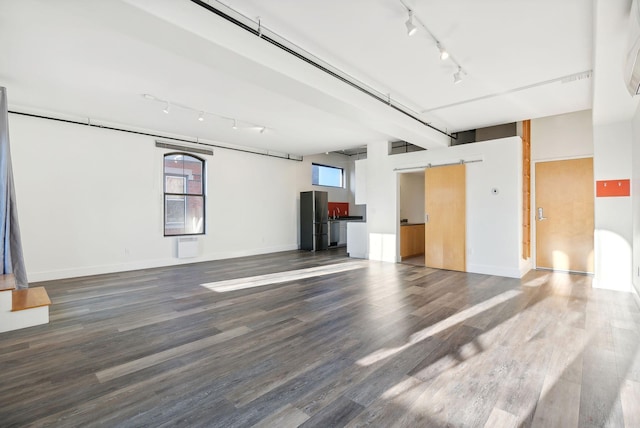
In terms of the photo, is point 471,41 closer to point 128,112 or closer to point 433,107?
point 433,107

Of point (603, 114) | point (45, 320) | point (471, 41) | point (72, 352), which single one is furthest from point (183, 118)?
point (603, 114)

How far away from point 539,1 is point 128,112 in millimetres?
5684

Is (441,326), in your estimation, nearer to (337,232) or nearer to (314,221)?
(314,221)

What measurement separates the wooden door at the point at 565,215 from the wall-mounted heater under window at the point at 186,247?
7211mm

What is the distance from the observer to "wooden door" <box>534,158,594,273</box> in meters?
5.62

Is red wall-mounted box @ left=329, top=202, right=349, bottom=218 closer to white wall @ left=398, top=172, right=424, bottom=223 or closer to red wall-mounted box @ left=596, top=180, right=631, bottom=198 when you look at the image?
white wall @ left=398, top=172, right=424, bottom=223

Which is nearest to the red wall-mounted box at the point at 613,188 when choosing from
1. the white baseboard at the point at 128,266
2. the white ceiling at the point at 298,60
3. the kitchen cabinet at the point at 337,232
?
the white ceiling at the point at 298,60

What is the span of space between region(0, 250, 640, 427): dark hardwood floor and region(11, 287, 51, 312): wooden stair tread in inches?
9.7

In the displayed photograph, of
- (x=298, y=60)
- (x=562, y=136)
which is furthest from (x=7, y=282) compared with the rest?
(x=562, y=136)

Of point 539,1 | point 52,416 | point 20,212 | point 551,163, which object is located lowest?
point 52,416

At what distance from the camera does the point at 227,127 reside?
6.25m

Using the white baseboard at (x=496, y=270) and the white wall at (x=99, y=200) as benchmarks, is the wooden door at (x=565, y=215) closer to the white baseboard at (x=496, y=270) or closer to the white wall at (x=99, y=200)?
the white baseboard at (x=496, y=270)

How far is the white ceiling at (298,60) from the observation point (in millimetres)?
2484

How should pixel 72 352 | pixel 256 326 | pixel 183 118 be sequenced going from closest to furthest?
pixel 72 352
pixel 256 326
pixel 183 118
